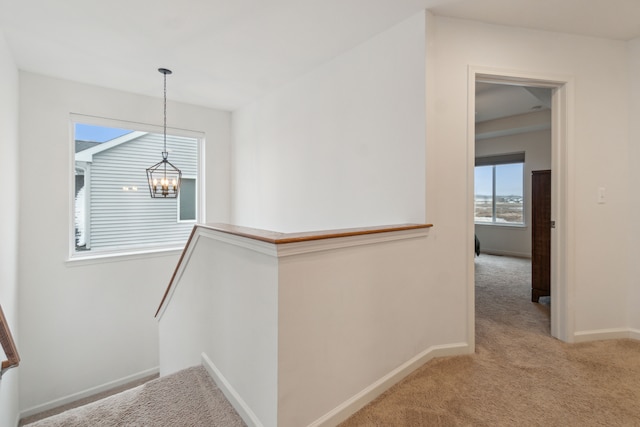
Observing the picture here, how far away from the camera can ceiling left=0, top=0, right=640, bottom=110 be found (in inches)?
81.2

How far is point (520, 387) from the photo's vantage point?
1.80m

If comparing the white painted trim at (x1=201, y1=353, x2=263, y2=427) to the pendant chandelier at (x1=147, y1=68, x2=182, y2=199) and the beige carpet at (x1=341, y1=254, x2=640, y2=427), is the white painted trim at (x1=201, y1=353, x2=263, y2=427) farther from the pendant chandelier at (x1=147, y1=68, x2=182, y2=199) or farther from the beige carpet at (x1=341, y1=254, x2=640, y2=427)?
the pendant chandelier at (x1=147, y1=68, x2=182, y2=199)

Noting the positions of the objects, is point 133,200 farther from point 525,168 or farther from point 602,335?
point 525,168

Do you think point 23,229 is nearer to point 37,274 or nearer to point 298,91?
point 37,274

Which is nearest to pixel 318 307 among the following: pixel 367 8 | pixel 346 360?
pixel 346 360

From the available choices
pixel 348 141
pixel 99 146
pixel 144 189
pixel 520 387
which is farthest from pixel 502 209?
pixel 99 146

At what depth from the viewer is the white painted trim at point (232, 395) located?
57.6 inches

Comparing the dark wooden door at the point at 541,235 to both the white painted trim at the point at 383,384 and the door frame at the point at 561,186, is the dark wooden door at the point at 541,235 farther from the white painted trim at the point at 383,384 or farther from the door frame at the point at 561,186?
the white painted trim at the point at 383,384

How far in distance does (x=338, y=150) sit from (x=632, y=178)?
2.44 metres

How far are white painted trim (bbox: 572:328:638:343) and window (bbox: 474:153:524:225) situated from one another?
4.15 m

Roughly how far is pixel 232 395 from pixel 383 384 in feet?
2.85

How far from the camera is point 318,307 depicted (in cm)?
140

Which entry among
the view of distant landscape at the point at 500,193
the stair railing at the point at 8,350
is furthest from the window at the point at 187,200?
the view of distant landscape at the point at 500,193

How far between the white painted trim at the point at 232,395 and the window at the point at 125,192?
2.72 meters
